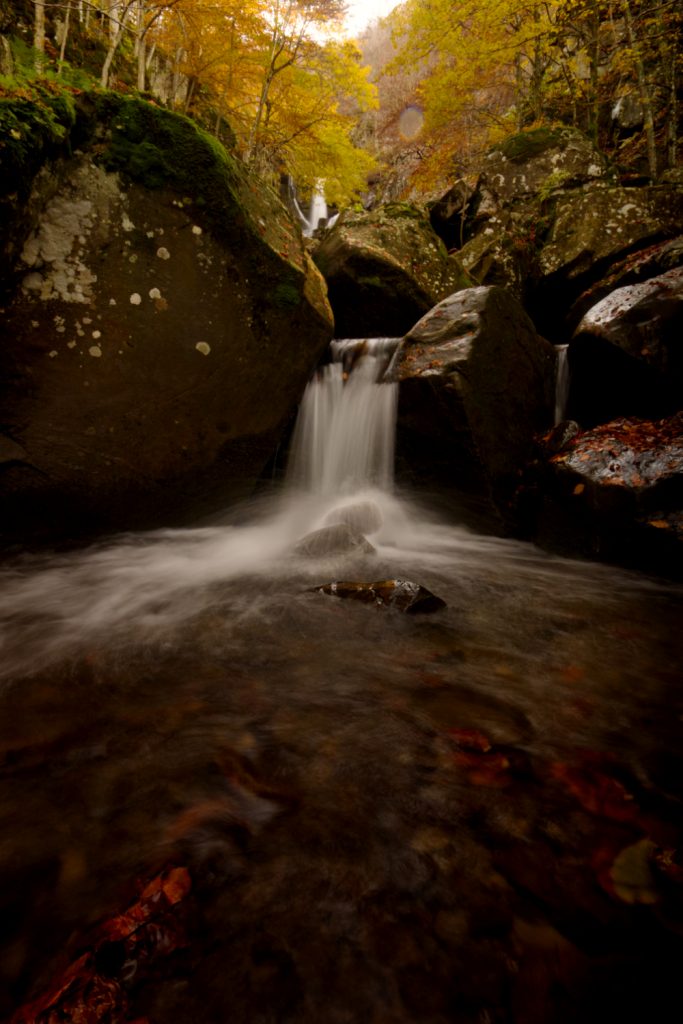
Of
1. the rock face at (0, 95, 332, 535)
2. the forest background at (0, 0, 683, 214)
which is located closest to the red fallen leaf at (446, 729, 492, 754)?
the rock face at (0, 95, 332, 535)

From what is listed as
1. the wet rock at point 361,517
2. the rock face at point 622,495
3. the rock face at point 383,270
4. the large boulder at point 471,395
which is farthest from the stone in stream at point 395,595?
the rock face at point 383,270

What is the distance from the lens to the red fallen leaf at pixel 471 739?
1767 mm

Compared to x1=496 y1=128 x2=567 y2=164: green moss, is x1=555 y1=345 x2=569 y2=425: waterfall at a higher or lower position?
lower

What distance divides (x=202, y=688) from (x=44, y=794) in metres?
0.78

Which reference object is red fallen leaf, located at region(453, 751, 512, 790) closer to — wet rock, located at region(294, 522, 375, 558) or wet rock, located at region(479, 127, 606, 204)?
wet rock, located at region(294, 522, 375, 558)

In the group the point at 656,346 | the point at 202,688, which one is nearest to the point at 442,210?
the point at 656,346

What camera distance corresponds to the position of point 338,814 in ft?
4.72

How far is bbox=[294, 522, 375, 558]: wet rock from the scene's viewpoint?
4305mm

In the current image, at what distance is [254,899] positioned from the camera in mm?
1168

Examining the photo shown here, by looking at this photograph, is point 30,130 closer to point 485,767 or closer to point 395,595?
point 395,595

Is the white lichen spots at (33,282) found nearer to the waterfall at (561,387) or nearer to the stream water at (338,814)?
the stream water at (338,814)

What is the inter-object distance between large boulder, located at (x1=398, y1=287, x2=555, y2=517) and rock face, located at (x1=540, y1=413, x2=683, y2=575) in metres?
0.67

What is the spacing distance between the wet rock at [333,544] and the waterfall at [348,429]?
5.64 feet

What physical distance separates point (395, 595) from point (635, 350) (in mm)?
4172
